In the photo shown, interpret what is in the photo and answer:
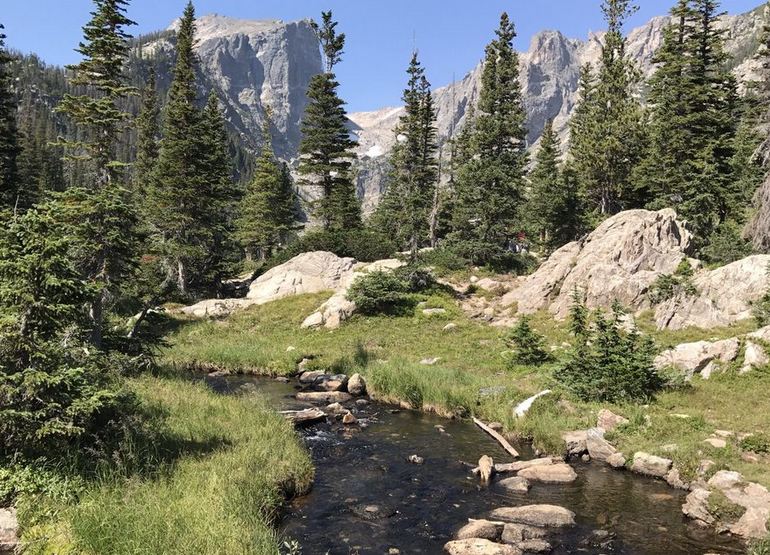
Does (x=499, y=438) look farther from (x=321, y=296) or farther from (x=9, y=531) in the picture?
(x=321, y=296)

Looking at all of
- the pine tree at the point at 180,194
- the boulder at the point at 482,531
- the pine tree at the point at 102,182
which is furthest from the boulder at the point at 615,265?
the pine tree at the point at 180,194

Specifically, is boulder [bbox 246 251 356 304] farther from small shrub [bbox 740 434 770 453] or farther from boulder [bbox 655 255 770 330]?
small shrub [bbox 740 434 770 453]

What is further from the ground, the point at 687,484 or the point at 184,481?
the point at 184,481

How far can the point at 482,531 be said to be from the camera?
10.8m

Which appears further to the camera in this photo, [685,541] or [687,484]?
[687,484]

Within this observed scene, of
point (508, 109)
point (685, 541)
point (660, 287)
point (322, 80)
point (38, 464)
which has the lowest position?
point (685, 541)

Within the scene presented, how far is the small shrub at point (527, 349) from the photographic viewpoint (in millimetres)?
24422

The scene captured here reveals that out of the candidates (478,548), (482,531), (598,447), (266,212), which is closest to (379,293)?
(598,447)

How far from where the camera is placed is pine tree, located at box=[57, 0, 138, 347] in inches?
695

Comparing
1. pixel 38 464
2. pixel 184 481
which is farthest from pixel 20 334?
pixel 184 481

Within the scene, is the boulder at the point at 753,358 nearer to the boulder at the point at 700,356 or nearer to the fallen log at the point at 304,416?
the boulder at the point at 700,356

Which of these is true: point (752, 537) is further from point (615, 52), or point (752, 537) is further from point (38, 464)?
point (615, 52)

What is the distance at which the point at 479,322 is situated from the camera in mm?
33812

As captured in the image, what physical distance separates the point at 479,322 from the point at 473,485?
20.6 metres
